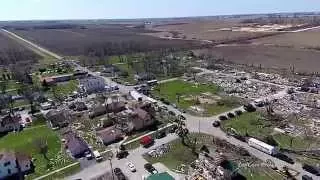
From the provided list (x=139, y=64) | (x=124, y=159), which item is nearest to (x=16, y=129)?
(x=124, y=159)

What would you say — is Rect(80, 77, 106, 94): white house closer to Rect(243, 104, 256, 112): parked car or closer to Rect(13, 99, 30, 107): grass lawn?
Rect(13, 99, 30, 107): grass lawn

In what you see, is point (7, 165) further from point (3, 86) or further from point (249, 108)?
point (3, 86)

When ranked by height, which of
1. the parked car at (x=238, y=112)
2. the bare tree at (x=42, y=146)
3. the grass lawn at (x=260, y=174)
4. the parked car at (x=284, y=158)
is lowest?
the bare tree at (x=42, y=146)

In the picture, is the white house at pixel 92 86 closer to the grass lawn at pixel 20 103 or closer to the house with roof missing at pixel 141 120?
the grass lawn at pixel 20 103

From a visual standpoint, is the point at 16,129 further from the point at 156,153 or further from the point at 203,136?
the point at 203,136

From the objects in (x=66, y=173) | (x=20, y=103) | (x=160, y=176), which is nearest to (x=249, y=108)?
(x=160, y=176)

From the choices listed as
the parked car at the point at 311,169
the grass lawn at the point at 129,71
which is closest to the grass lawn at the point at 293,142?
the parked car at the point at 311,169
